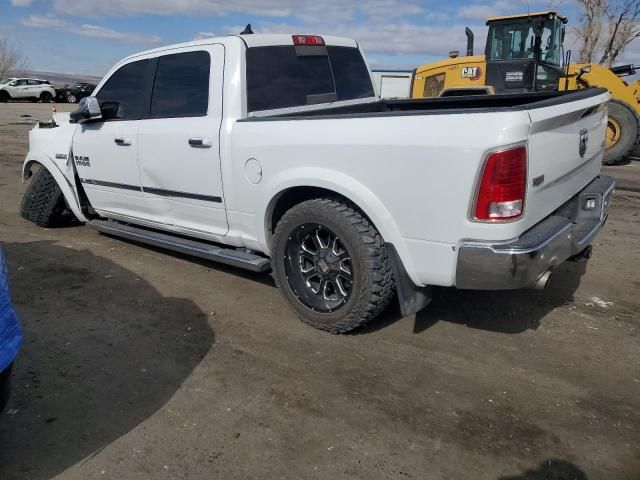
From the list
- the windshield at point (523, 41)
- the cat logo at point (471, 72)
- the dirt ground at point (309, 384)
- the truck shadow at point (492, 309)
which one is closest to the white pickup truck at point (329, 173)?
the dirt ground at point (309, 384)

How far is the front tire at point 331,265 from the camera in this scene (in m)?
3.41

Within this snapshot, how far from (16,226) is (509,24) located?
9106 millimetres

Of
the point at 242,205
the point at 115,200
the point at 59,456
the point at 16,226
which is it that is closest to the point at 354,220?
the point at 242,205

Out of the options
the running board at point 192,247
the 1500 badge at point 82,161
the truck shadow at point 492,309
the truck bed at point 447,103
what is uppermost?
the truck bed at point 447,103

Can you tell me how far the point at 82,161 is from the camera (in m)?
5.31

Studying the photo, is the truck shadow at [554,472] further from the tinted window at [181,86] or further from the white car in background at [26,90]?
the white car in background at [26,90]

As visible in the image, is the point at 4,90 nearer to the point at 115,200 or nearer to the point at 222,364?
the point at 115,200

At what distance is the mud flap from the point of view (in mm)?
3287

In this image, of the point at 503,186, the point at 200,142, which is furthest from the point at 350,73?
the point at 503,186

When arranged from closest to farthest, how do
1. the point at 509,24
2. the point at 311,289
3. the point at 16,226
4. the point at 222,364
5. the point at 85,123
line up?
1. the point at 222,364
2. the point at 311,289
3. the point at 85,123
4. the point at 16,226
5. the point at 509,24

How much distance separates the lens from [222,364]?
3.41 metres

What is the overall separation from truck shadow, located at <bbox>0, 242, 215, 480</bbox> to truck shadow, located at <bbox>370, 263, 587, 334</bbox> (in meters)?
1.38

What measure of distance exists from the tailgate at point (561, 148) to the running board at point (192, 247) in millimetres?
1923

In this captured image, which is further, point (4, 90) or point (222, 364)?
point (4, 90)
